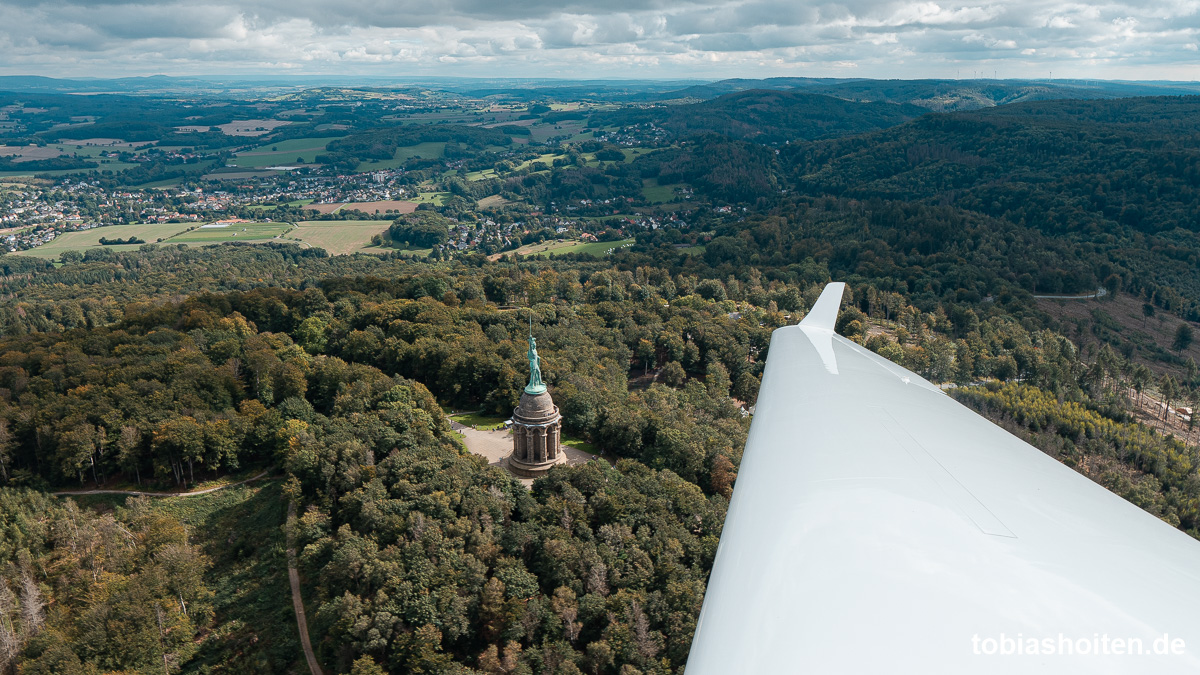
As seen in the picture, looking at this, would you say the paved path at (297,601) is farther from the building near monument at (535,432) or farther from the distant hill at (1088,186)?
the distant hill at (1088,186)

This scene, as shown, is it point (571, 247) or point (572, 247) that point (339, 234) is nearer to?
point (571, 247)

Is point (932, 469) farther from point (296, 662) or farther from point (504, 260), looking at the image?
point (504, 260)

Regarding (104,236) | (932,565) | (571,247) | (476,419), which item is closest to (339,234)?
(104,236)

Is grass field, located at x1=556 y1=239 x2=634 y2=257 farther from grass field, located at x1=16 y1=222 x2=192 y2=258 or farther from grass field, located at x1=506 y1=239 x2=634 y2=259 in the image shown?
grass field, located at x1=16 y1=222 x2=192 y2=258

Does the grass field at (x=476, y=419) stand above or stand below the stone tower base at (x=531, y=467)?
below

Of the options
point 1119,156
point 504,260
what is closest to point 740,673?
point 504,260

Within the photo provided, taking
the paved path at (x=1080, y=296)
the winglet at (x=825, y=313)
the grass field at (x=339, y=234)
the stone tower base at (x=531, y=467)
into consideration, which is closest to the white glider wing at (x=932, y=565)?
the winglet at (x=825, y=313)
